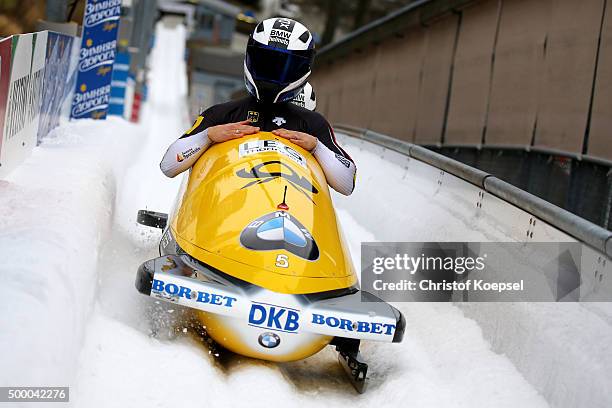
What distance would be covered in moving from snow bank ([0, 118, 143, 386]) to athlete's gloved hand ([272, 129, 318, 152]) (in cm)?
104

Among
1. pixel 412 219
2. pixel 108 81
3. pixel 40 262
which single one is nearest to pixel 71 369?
pixel 40 262

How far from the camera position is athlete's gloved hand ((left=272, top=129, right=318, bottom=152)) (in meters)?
4.70

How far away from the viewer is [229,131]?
465cm

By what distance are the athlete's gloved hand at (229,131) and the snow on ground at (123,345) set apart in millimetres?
737

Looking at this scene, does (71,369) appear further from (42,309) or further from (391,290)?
(391,290)

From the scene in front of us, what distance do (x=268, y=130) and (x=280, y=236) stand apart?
1.10 m

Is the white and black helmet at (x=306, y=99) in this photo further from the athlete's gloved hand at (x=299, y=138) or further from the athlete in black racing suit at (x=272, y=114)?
the athlete's gloved hand at (x=299, y=138)

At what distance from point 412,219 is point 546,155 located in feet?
8.34

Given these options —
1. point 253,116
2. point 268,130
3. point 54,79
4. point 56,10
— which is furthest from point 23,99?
point 56,10

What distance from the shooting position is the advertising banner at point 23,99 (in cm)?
526

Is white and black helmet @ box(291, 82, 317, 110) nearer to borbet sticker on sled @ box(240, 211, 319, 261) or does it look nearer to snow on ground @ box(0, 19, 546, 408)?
snow on ground @ box(0, 19, 546, 408)

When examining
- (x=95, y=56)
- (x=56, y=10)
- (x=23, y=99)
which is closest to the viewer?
(x=23, y=99)

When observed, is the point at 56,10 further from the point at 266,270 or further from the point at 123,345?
the point at 123,345

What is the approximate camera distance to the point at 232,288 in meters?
3.63
